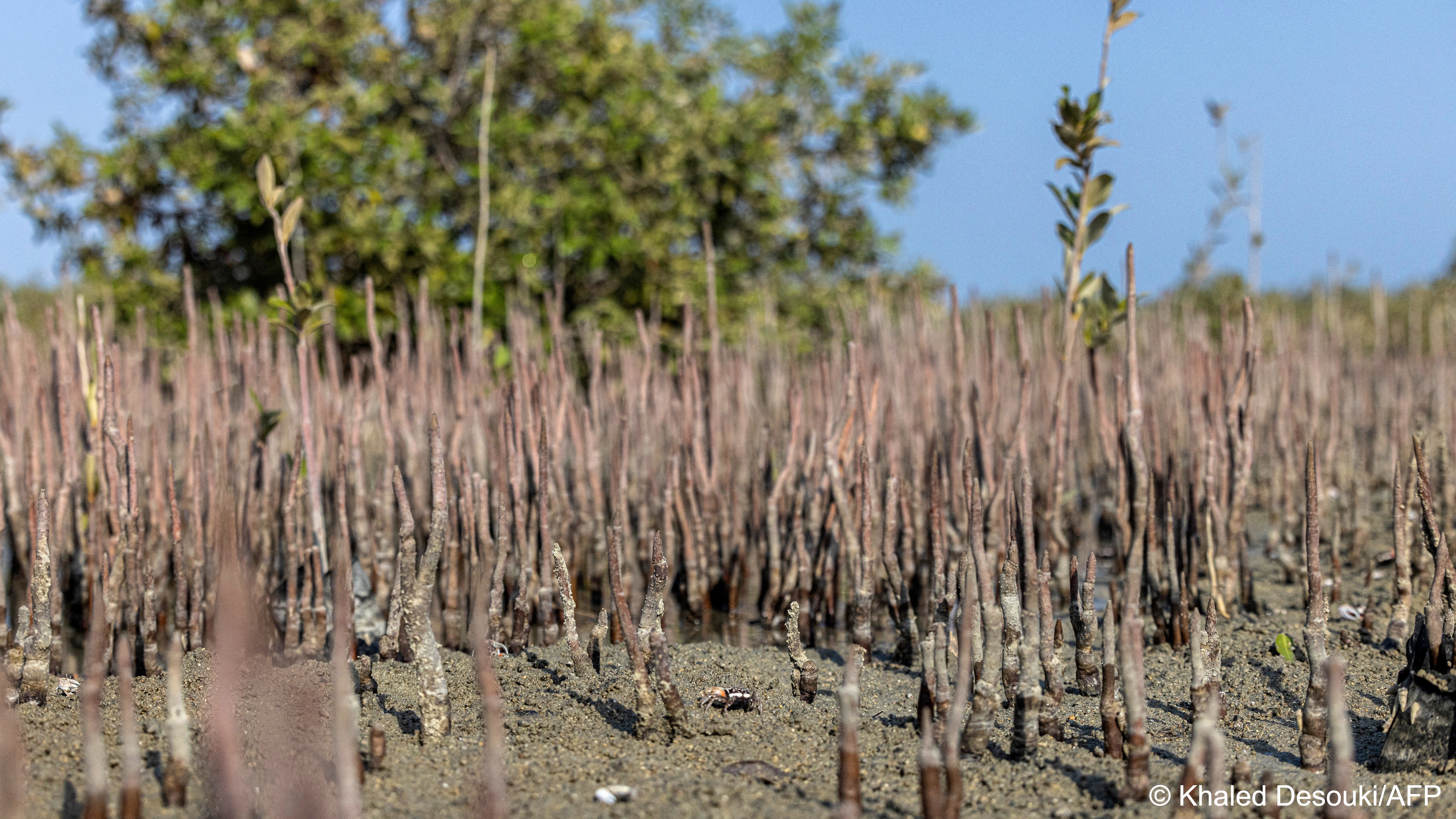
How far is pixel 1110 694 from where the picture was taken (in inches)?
65.4

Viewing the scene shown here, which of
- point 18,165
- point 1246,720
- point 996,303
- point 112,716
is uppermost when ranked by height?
point 18,165

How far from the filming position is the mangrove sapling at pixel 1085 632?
195cm

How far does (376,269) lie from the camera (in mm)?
5258

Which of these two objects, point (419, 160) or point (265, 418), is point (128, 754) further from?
point (419, 160)

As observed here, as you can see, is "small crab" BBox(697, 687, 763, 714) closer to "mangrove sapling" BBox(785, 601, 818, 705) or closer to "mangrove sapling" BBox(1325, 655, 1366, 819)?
"mangrove sapling" BBox(785, 601, 818, 705)

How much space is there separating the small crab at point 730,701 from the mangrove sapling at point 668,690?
0.13 m

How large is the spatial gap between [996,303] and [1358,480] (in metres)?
6.62

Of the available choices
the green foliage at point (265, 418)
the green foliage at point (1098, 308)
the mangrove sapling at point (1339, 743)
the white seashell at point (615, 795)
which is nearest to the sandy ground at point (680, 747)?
the white seashell at point (615, 795)

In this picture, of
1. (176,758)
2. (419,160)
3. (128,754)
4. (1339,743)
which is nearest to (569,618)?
(176,758)

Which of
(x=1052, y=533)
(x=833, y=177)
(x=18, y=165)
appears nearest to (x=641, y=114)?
(x=833, y=177)

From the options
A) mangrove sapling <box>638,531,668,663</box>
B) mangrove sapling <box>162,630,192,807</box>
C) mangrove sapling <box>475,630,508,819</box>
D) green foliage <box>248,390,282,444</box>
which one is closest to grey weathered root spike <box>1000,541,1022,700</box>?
mangrove sapling <box>638,531,668,663</box>

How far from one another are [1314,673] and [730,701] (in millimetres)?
946

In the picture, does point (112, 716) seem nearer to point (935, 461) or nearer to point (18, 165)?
point (935, 461)

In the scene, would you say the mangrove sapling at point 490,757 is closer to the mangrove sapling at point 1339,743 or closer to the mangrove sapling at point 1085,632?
the mangrove sapling at point 1339,743
